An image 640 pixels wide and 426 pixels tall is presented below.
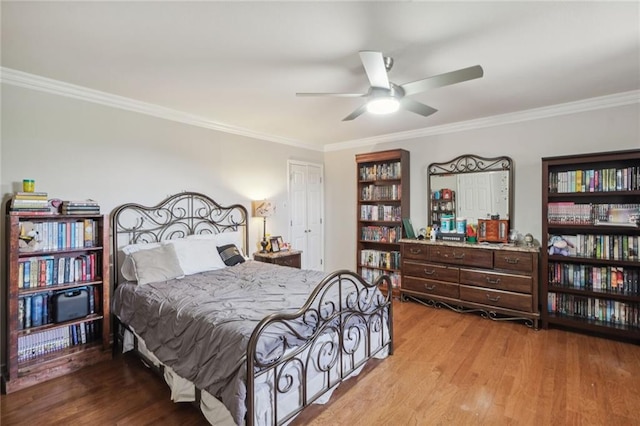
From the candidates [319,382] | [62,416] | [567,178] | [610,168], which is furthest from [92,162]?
[610,168]

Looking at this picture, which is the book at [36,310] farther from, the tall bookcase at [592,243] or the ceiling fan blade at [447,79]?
the tall bookcase at [592,243]

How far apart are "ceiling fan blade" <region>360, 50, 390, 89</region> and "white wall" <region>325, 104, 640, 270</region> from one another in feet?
8.28

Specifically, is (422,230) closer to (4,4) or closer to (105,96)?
(105,96)

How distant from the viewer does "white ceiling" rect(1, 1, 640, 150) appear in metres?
1.84

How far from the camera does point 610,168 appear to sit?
3268mm

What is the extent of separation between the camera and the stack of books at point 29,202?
2.39 meters

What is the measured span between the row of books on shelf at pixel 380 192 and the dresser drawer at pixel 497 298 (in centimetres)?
164

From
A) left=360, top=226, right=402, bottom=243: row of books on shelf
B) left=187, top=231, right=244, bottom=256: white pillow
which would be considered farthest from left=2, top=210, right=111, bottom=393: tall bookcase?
left=360, top=226, right=402, bottom=243: row of books on shelf

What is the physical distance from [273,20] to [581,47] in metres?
2.20

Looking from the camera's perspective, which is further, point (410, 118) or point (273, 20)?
point (410, 118)

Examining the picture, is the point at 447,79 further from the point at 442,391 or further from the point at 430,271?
the point at 430,271

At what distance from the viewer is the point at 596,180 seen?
10.7 feet

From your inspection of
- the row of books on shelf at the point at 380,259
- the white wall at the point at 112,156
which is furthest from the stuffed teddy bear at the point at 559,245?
the white wall at the point at 112,156

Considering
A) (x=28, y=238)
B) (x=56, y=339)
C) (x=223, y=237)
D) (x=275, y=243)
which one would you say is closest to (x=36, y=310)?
(x=56, y=339)
